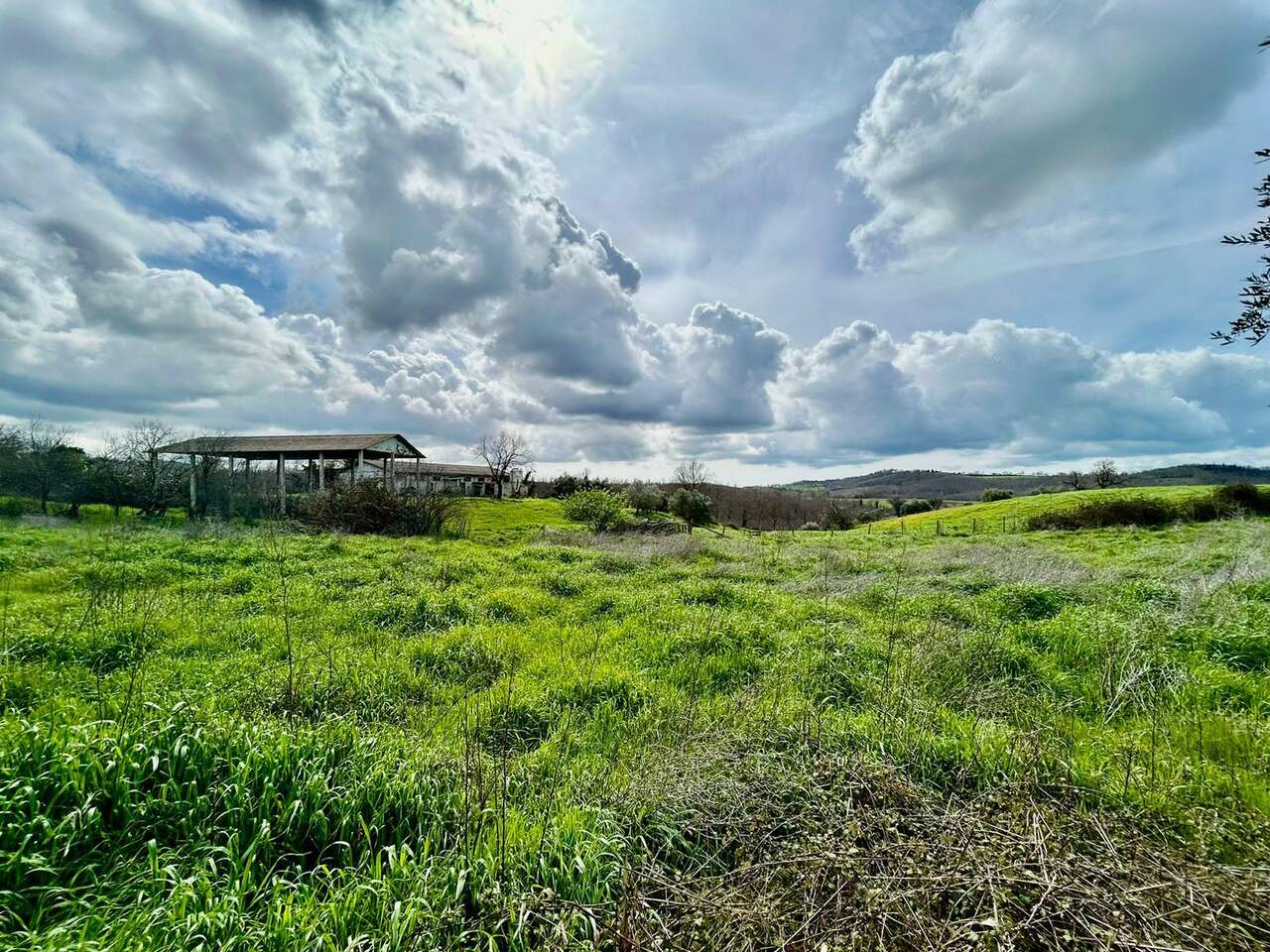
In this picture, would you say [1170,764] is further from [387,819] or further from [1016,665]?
[387,819]

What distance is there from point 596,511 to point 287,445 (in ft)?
74.3

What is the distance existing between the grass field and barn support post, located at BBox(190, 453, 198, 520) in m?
30.0

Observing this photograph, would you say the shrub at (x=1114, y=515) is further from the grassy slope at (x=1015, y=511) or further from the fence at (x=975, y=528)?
the grassy slope at (x=1015, y=511)

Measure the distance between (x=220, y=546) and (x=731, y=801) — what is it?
16.5 metres

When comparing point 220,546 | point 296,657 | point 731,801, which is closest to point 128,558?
point 220,546

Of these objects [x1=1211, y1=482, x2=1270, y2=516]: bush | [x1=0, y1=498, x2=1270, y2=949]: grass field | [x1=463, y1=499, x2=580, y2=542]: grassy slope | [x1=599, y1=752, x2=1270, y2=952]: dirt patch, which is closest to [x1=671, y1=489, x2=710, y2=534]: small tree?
[x1=463, y1=499, x2=580, y2=542]: grassy slope

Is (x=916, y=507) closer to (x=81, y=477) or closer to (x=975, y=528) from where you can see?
(x=975, y=528)

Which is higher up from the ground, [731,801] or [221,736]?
[221,736]

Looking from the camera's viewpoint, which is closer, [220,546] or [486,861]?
[486,861]

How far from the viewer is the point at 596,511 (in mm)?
38656

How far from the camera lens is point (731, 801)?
347 centimetres

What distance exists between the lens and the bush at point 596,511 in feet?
116

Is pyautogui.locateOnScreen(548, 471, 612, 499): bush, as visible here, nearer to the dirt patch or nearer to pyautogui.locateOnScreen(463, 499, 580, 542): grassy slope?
pyautogui.locateOnScreen(463, 499, 580, 542): grassy slope

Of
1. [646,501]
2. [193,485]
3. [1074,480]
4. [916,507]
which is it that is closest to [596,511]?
[646,501]
